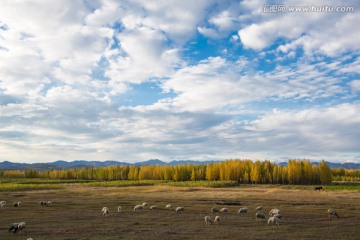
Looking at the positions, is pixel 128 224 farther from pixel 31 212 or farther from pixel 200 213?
pixel 31 212

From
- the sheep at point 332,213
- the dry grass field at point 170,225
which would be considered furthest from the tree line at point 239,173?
the sheep at point 332,213

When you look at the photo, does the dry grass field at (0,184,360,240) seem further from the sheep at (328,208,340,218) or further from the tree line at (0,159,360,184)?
the tree line at (0,159,360,184)

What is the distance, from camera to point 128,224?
27.9 m

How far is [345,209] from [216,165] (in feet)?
281

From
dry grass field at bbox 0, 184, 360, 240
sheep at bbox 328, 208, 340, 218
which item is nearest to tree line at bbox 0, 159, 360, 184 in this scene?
dry grass field at bbox 0, 184, 360, 240

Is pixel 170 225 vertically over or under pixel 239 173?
under

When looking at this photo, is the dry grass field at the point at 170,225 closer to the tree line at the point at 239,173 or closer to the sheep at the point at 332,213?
the sheep at the point at 332,213

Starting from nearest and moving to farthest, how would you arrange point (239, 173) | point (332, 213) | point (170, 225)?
1. point (170, 225)
2. point (332, 213)
3. point (239, 173)

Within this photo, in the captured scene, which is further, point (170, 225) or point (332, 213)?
point (332, 213)

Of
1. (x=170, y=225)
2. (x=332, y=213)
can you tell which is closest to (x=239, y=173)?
(x=332, y=213)

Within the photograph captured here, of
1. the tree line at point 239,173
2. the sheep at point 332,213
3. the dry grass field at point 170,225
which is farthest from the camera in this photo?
the tree line at point 239,173

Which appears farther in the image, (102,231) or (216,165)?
(216,165)

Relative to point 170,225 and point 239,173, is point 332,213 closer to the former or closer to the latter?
point 170,225

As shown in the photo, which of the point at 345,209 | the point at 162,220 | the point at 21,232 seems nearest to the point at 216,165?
the point at 345,209
